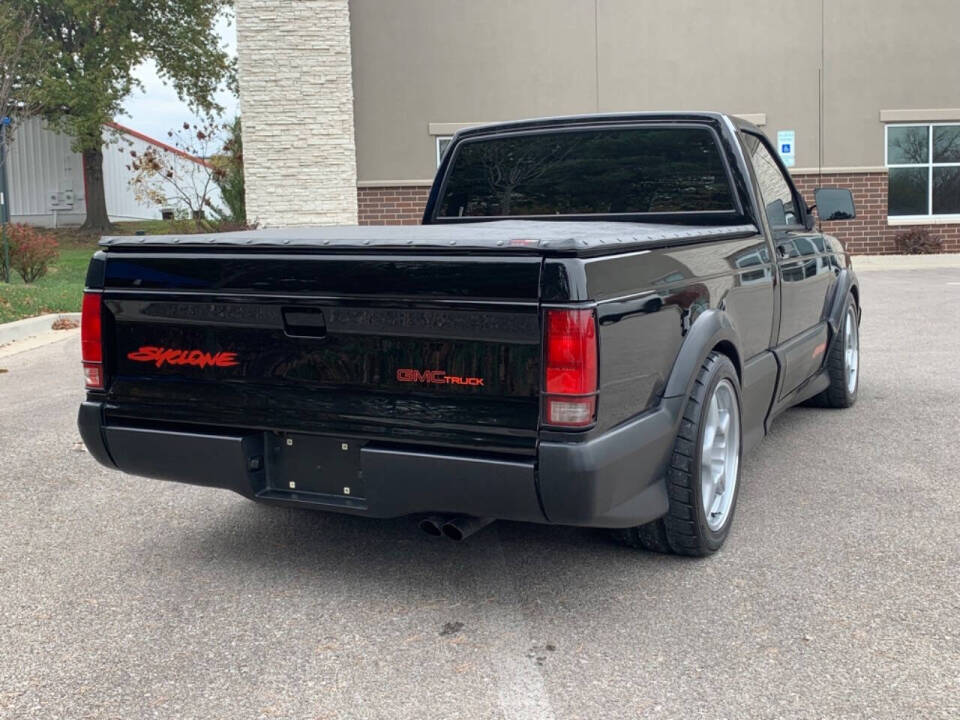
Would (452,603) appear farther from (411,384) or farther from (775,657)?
(775,657)

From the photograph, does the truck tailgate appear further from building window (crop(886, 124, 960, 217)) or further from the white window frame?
building window (crop(886, 124, 960, 217))

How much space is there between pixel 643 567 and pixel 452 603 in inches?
32.0

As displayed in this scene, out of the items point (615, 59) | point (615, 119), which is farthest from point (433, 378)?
point (615, 59)

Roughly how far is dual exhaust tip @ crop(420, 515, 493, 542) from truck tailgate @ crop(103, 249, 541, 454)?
335mm

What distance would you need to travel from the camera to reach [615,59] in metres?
21.8

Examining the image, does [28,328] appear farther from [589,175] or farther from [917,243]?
[917,243]

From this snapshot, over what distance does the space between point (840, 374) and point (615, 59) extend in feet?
53.8

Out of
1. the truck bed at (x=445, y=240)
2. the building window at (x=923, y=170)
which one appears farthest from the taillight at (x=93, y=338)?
the building window at (x=923, y=170)

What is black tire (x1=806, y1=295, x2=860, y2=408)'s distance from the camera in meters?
6.65

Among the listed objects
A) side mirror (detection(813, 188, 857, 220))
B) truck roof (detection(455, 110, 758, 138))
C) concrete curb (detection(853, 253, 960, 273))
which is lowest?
concrete curb (detection(853, 253, 960, 273))

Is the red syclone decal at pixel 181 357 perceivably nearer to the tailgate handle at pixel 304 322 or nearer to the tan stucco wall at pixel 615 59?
the tailgate handle at pixel 304 322

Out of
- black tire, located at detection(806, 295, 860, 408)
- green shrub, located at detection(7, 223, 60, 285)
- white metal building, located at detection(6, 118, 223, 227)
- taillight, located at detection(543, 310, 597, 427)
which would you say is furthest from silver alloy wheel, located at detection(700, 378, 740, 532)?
white metal building, located at detection(6, 118, 223, 227)

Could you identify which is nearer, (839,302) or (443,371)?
(443,371)

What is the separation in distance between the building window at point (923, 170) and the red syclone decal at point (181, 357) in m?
21.7
